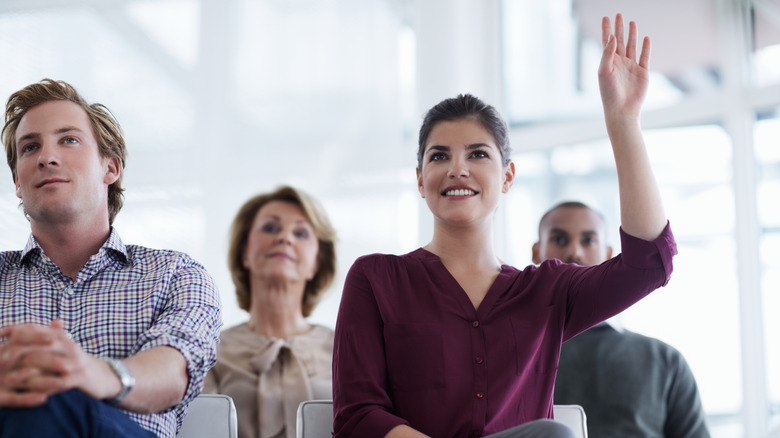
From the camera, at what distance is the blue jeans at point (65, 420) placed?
130 cm

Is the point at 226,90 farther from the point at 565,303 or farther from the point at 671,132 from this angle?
the point at 565,303

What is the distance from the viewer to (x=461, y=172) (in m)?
1.87

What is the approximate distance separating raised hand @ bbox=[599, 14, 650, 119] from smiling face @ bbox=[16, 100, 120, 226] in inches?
47.0

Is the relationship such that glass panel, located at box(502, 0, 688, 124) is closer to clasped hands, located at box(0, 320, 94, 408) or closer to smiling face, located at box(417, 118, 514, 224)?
smiling face, located at box(417, 118, 514, 224)

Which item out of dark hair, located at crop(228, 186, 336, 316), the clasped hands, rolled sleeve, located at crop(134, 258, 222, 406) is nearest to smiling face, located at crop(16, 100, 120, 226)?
rolled sleeve, located at crop(134, 258, 222, 406)

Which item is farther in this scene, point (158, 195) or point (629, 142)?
point (158, 195)

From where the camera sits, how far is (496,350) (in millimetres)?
1778

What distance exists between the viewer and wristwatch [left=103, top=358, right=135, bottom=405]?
1.46 meters

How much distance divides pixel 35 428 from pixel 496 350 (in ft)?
3.07

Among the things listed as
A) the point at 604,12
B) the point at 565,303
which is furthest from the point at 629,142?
the point at 604,12

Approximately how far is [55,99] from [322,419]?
39.9 inches

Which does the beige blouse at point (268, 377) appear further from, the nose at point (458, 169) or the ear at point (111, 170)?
the nose at point (458, 169)

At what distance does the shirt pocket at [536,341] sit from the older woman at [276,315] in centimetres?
112

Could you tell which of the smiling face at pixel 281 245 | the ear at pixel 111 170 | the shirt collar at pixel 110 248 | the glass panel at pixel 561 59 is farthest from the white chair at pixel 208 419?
the glass panel at pixel 561 59
